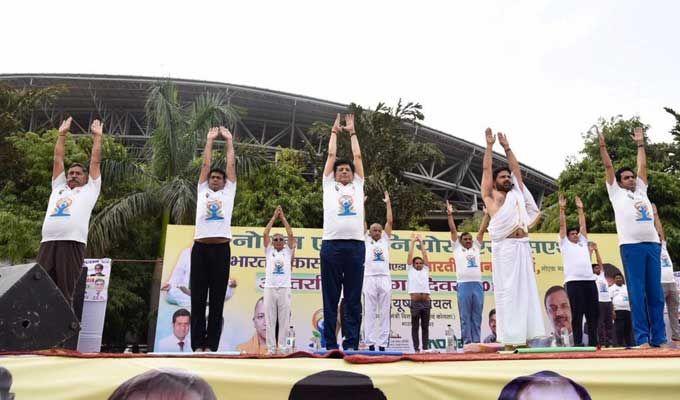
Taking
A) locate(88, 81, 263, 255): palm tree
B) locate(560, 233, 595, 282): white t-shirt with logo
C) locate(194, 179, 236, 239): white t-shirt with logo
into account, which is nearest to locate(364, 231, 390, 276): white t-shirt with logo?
locate(560, 233, 595, 282): white t-shirt with logo

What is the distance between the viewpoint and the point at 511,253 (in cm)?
461

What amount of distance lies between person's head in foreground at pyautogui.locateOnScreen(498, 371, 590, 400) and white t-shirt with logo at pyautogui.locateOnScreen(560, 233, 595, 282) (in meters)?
4.89

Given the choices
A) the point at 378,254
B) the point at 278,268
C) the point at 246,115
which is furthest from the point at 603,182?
the point at 246,115

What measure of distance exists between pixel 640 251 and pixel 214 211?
4.12m

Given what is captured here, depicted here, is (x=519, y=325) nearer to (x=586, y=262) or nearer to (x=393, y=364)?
(x=393, y=364)

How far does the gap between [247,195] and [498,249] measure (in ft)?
34.8

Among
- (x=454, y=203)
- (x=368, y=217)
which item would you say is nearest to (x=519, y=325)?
(x=368, y=217)

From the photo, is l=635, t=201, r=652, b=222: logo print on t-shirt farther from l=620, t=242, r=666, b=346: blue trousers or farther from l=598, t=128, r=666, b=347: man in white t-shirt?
l=620, t=242, r=666, b=346: blue trousers

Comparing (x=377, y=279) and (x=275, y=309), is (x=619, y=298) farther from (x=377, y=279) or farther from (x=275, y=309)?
(x=275, y=309)

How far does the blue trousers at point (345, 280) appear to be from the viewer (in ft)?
15.7

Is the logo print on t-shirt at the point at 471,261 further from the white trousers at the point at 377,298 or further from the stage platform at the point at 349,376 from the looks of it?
the stage platform at the point at 349,376

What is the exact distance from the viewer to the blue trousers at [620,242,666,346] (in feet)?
16.2

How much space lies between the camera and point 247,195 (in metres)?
14.5

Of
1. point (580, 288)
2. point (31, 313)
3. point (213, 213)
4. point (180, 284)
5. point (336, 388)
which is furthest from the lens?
point (180, 284)
